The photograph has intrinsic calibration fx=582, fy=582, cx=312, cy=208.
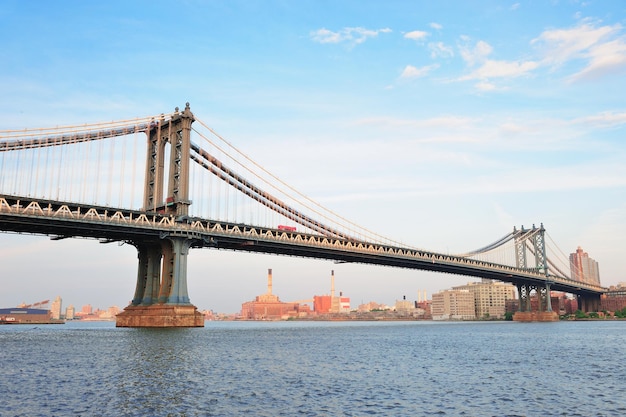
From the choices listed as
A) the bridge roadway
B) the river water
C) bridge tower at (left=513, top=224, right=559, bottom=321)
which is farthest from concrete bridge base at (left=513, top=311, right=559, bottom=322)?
the river water

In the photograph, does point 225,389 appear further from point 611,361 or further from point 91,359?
point 611,361

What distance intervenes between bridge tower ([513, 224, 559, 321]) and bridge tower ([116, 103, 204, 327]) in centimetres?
11477

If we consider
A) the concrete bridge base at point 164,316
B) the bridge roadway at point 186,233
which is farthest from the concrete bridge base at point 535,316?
the concrete bridge base at point 164,316

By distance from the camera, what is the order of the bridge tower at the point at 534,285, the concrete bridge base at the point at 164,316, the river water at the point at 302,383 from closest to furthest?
the river water at the point at 302,383 → the concrete bridge base at the point at 164,316 → the bridge tower at the point at 534,285

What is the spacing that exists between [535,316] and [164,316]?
12945 cm

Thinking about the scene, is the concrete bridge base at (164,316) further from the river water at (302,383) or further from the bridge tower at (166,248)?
the river water at (302,383)

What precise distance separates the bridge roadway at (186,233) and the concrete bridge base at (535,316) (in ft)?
177

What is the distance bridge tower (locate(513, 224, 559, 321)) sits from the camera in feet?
554

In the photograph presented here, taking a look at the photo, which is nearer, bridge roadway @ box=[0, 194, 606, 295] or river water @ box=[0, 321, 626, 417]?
river water @ box=[0, 321, 626, 417]

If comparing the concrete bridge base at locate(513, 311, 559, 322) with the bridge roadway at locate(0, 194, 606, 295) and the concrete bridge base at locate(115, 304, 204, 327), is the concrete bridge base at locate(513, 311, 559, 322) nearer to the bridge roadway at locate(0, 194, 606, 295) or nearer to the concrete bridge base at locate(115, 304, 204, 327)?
the bridge roadway at locate(0, 194, 606, 295)

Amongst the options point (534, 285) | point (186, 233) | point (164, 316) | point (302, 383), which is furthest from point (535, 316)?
point (302, 383)

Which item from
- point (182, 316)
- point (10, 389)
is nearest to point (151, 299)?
point (182, 316)

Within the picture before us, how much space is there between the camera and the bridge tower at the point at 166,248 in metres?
76.8

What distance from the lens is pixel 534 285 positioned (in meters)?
169
